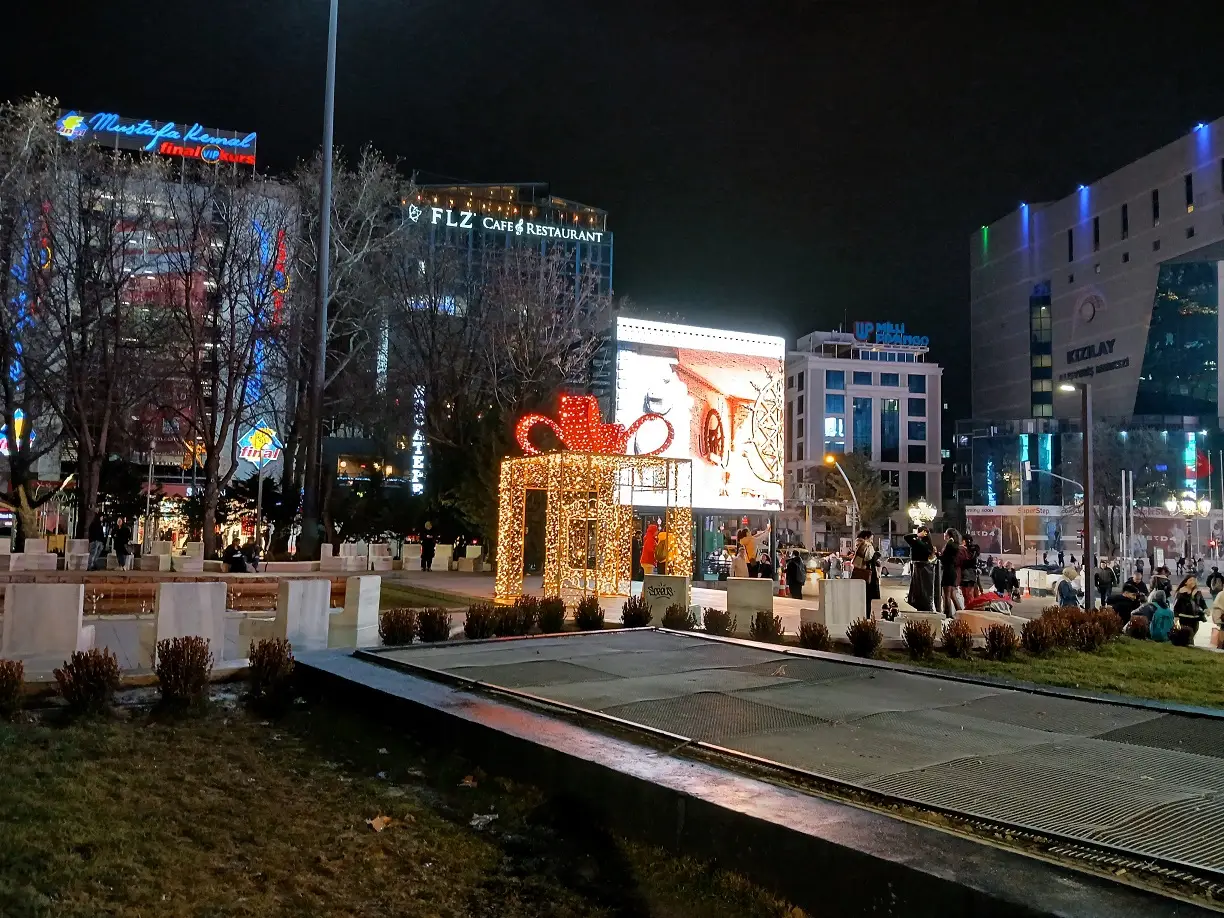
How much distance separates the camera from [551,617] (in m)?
14.0

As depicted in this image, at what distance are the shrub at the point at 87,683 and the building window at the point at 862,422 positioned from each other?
91085 mm

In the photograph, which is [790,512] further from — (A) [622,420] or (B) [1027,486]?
(A) [622,420]

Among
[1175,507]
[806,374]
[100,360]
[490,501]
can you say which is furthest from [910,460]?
[100,360]

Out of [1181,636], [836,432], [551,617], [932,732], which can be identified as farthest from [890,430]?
[932,732]

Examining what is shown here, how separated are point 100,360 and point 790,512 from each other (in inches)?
2722

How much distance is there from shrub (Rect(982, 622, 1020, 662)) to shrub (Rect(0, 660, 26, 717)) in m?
11.6

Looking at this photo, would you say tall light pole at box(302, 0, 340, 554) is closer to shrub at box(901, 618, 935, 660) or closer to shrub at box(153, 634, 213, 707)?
shrub at box(153, 634, 213, 707)

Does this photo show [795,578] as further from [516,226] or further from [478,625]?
[516,226]

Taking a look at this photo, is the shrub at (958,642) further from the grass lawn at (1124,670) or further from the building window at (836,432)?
the building window at (836,432)

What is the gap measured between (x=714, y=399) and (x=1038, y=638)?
17884 mm

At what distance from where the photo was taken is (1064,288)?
87.9 meters

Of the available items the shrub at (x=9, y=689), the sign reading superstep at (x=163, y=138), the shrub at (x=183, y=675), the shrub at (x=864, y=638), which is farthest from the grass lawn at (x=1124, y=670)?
the sign reading superstep at (x=163, y=138)

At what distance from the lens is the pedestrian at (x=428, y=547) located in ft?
117

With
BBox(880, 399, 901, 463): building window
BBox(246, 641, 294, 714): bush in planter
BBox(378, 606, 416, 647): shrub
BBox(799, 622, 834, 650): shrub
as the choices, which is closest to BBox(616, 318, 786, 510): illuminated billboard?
BBox(799, 622, 834, 650): shrub
